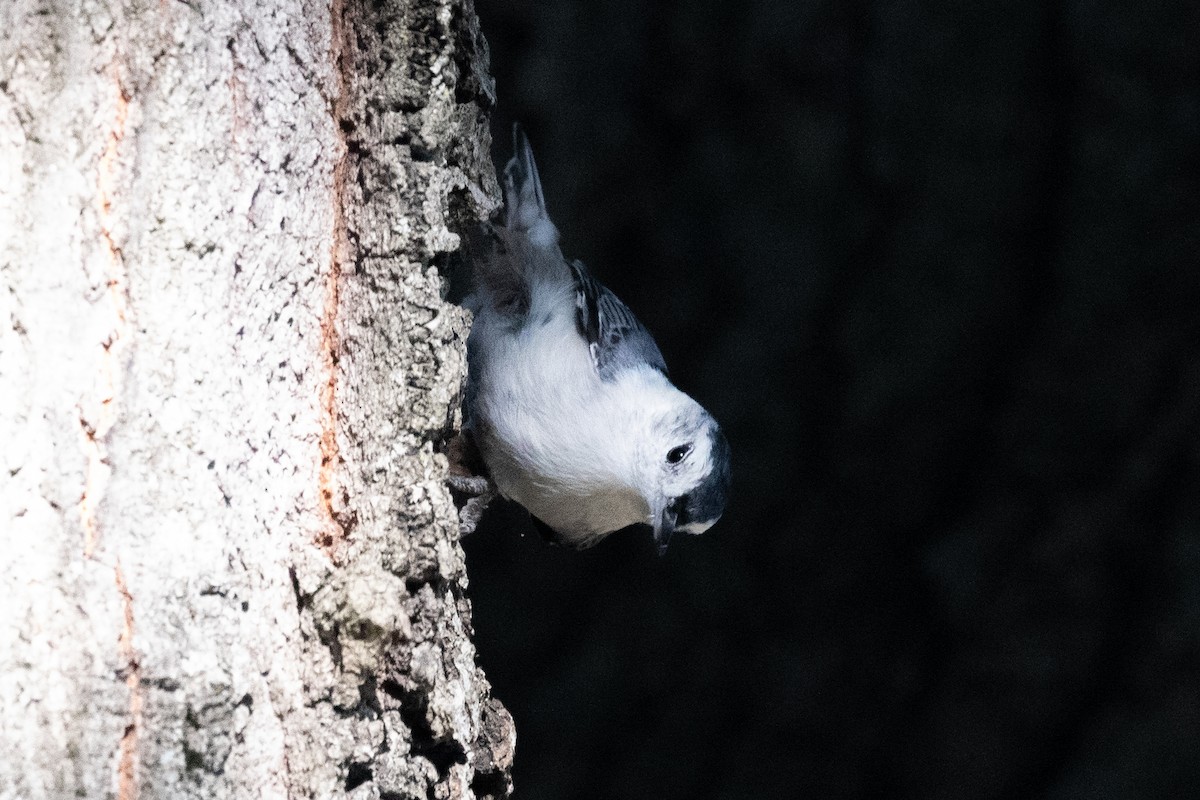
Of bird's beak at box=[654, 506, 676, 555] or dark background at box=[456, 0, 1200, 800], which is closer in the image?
bird's beak at box=[654, 506, 676, 555]

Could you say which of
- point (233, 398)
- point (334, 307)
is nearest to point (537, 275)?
point (334, 307)

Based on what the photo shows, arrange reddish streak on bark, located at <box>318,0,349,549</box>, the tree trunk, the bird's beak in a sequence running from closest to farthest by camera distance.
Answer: the tree trunk, reddish streak on bark, located at <box>318,0,349,549</box>, the bird's beak

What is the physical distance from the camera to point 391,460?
3.18ft

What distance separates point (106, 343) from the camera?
2.43ft

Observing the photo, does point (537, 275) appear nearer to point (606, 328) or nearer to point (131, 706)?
point (606, 328)

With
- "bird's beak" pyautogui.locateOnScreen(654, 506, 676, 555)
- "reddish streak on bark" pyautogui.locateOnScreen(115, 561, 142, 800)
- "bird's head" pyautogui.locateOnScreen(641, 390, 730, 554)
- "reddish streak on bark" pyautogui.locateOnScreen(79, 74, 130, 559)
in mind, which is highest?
"reddish streak on bark" pyautogui.locateOnScreen(79, 74, 130, 559)

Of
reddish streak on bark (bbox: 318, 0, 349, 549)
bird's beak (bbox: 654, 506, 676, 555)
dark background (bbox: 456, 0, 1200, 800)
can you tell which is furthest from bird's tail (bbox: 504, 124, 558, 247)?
reddish streak on bark (bbox: 318, 0, 349, 549)

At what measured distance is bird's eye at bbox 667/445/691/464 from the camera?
1631mm

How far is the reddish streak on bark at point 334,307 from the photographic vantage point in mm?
948

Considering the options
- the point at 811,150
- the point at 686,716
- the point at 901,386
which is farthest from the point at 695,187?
the point at 686,716

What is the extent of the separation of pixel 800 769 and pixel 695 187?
1.00 m

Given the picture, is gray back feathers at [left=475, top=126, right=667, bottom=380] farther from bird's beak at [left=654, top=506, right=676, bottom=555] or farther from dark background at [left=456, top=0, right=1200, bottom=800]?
bird's beak at [left=654, top=506, right=676, bottom=555]

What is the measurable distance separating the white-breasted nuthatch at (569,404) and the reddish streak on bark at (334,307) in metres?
0.67

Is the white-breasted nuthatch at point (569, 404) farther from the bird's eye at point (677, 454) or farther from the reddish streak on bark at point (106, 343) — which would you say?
the reddish streak on bark at point (106, 343)
